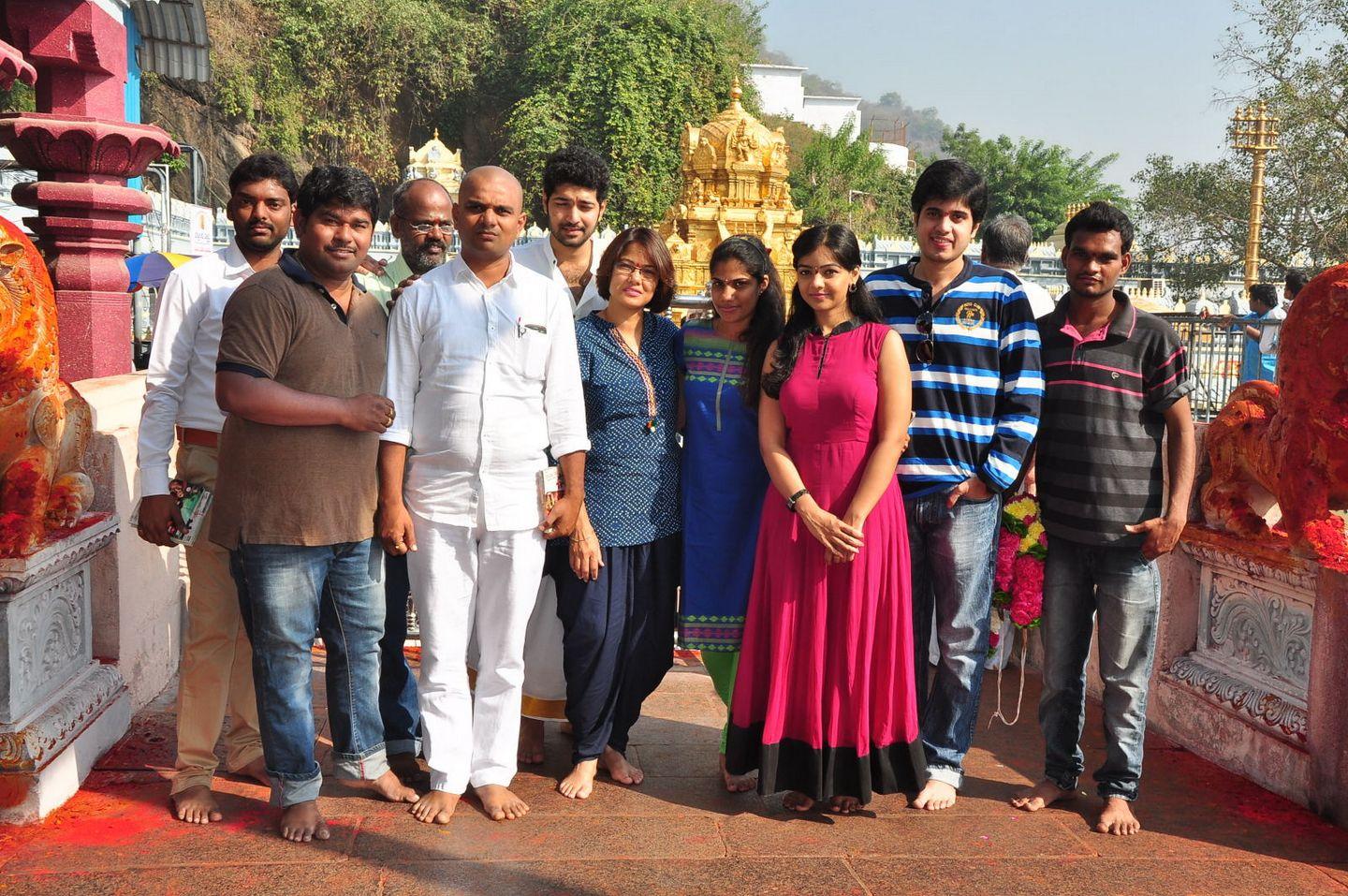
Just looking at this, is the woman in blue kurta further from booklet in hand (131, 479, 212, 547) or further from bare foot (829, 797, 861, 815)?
booklet in hand (131, 479, 212, 547)

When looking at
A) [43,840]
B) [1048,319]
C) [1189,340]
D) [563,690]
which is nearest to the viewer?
[43,840]

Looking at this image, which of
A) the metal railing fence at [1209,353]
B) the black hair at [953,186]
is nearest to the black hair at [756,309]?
the black hair at [953,186]

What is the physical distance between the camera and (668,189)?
2909 cm

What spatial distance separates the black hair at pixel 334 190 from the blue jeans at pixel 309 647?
906 millimetres

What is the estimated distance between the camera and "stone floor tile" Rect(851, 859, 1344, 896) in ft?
9.04

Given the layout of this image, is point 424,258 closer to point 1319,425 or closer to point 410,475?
point 410,475

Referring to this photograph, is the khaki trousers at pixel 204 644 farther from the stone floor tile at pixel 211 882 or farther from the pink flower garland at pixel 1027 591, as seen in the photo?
the pink flower garland at pixel 1027 591

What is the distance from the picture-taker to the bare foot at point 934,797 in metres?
3.26

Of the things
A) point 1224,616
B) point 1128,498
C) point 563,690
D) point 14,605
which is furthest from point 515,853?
point 1224,616

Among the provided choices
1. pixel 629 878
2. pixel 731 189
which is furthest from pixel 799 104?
pixel 629 878

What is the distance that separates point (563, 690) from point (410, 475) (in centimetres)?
95

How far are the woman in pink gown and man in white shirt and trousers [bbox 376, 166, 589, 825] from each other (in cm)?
63

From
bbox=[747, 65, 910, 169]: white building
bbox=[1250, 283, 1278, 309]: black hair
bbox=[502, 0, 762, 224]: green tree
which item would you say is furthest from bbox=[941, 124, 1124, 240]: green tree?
bbox=[1250, 283, 1278, 309]: black hair

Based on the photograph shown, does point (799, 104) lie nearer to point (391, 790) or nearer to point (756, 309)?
point (756, 309)
